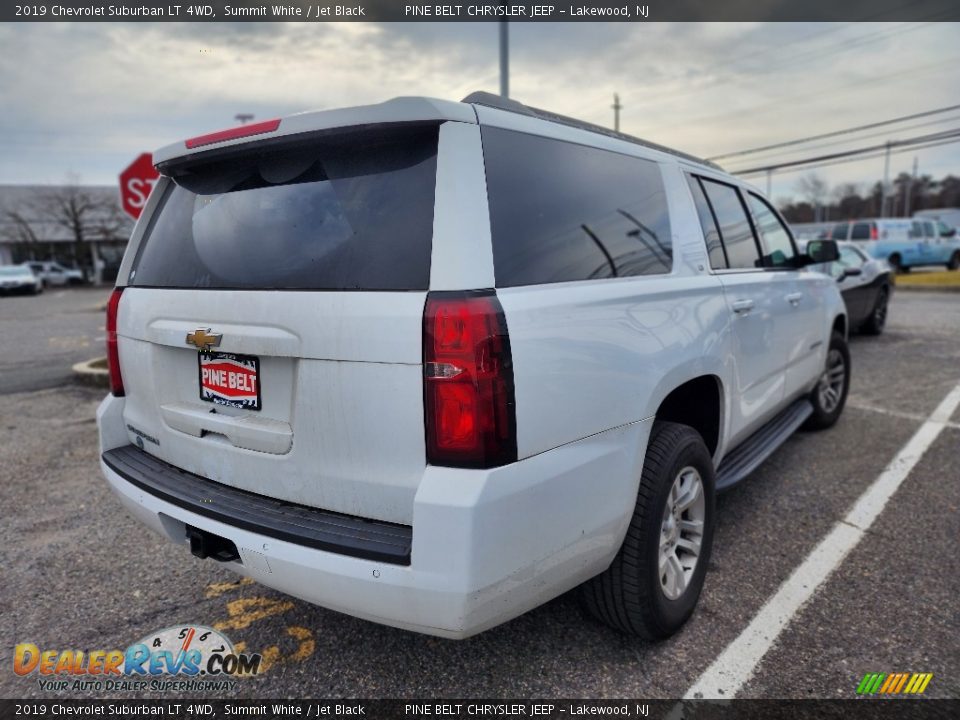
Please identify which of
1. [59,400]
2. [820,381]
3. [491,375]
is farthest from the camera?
[59,400]

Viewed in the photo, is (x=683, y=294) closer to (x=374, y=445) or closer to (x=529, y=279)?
(x=529, y=279)

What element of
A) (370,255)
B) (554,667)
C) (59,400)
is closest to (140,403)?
(370,255)

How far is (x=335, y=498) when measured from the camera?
75.2 inches

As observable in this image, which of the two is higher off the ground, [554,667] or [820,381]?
[820,381]

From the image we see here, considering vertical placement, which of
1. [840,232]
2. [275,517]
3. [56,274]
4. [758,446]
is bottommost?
[56,274]

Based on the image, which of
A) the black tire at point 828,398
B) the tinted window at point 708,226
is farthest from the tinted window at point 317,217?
the black tire at point 828,398

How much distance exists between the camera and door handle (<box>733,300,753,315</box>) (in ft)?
9.78

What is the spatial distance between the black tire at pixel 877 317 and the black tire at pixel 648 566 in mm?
9072

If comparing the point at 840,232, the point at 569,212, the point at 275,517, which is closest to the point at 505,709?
the point at 275,517

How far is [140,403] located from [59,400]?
16.7ft

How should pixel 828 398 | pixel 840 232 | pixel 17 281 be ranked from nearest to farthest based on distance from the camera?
1. pixel 828 398
2. pixel 840 232
3. pixel 17 281

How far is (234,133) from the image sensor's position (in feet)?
6.98

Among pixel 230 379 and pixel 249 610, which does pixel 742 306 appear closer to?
pixel 230 379

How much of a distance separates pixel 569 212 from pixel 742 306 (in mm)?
1301
